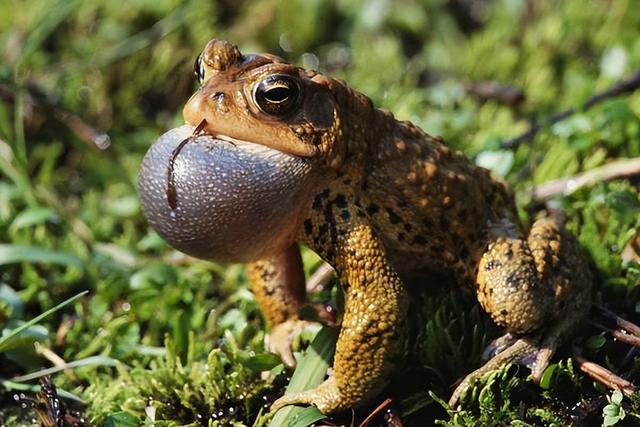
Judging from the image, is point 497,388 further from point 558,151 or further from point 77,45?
point 77,45

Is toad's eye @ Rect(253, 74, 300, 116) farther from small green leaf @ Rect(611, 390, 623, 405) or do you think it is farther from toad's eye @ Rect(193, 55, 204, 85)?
small green leaf @ Rect(611, 390, 623, 405)

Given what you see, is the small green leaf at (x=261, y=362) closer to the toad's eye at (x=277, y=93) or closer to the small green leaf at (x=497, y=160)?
the toad's eye at (x=277, y=93)

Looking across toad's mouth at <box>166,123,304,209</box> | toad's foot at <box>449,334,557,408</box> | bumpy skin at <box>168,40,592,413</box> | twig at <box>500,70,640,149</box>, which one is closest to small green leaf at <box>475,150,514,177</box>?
twig at <box>500,70,640,149</box>

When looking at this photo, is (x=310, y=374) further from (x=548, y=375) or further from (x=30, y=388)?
(x=30, y=388)

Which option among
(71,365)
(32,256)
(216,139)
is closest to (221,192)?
(216,139)

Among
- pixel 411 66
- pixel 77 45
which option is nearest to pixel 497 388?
pixel 411 66
